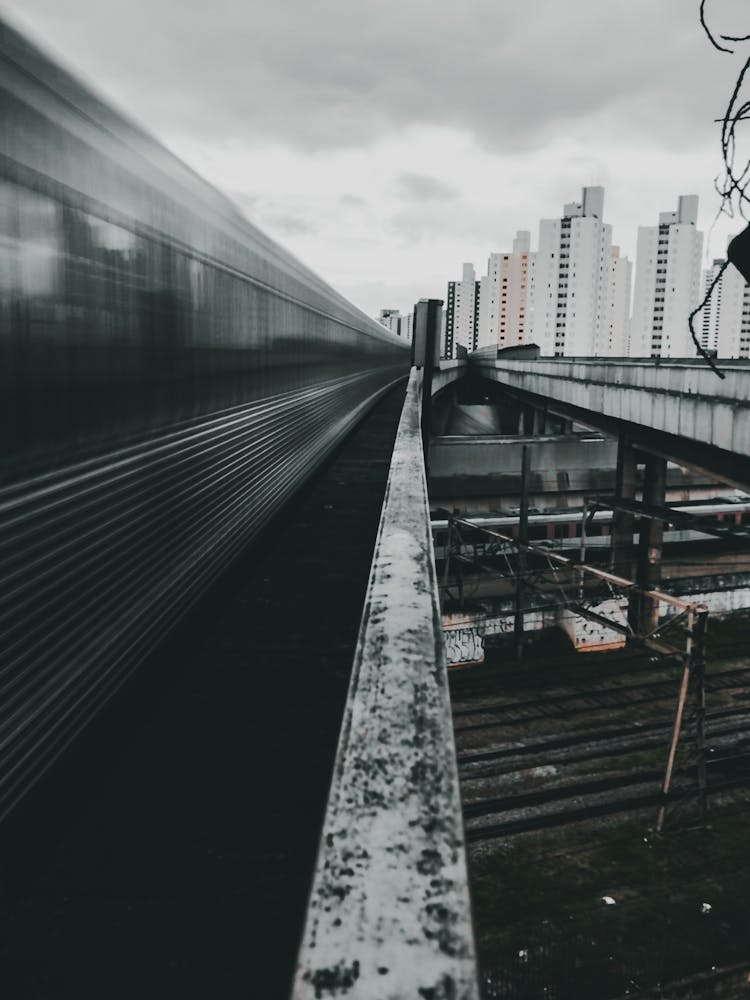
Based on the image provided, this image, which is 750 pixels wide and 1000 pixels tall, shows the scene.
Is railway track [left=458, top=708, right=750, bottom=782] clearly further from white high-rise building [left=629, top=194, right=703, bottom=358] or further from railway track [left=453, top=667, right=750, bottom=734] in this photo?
white high-rise building [left=629, top=194, right=703, bottom=358]

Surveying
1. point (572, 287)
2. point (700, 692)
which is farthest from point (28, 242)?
point (572, 287)

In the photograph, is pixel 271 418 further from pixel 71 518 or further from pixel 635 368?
pixel 635 368

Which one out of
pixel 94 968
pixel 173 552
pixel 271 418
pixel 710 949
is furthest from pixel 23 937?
pixel 710 949

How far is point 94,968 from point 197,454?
259 centimetres

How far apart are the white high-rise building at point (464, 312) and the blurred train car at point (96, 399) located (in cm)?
12073

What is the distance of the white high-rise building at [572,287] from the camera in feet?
269

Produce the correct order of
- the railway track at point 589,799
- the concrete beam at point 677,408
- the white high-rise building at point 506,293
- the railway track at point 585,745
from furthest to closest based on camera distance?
the white high-rise building at point 506,293, the railway track at point 585,745, the railway track at point 589,799, the concrete beam at point 677,408

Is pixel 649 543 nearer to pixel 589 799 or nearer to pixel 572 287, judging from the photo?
pixel 589 799

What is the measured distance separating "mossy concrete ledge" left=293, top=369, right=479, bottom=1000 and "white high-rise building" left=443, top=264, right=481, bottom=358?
123 meters

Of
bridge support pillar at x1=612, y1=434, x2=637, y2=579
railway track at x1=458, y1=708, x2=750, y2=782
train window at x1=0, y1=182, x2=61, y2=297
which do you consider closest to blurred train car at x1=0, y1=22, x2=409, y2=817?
train window at x1=0, y1=182, x2=61, y2=297

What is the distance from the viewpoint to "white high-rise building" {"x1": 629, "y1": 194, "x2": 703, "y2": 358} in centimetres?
8494

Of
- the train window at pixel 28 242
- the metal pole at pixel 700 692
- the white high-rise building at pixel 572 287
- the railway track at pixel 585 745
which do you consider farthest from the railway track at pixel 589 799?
the white high-rise building at pixel 572 287

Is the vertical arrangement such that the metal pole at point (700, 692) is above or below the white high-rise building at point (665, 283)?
below

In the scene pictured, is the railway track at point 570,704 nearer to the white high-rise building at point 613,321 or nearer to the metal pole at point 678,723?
the metal pole at point 678,723
